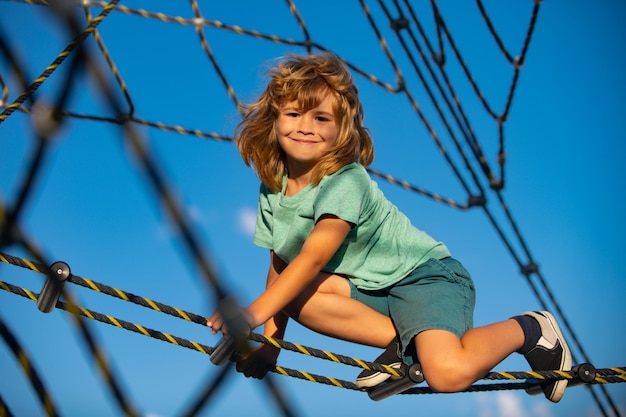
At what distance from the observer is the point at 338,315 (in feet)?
4.92

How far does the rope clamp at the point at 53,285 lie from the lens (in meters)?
1.19

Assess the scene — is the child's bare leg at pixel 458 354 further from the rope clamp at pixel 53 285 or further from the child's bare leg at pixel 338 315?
the rope clamp at pixel 53 285

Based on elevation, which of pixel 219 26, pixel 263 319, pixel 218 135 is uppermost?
pixel 219 26

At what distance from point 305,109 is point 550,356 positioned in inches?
25.9

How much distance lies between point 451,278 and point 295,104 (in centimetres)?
45

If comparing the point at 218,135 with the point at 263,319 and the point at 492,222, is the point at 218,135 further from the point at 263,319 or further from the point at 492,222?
the point at 263,319

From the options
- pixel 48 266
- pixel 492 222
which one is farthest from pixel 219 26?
pixel 48 266

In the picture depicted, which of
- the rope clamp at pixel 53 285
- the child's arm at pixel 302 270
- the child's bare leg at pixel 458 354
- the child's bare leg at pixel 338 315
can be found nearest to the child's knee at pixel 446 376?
the child's bare leg at pixel 458 354

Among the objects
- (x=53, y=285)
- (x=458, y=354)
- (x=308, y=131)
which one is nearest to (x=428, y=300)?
(x=458, y=354)

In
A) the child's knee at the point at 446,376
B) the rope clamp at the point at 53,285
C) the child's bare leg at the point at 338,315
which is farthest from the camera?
the child's bare leg at the point at 338,315

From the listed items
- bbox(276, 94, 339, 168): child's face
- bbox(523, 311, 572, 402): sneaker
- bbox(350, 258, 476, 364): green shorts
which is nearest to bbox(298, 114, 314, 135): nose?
bbox(276, 94, 339, 168): child's face

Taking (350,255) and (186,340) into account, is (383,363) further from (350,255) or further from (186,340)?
(186,340)

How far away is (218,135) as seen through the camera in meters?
2.68

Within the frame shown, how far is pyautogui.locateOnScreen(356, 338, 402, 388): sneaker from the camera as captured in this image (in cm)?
146
